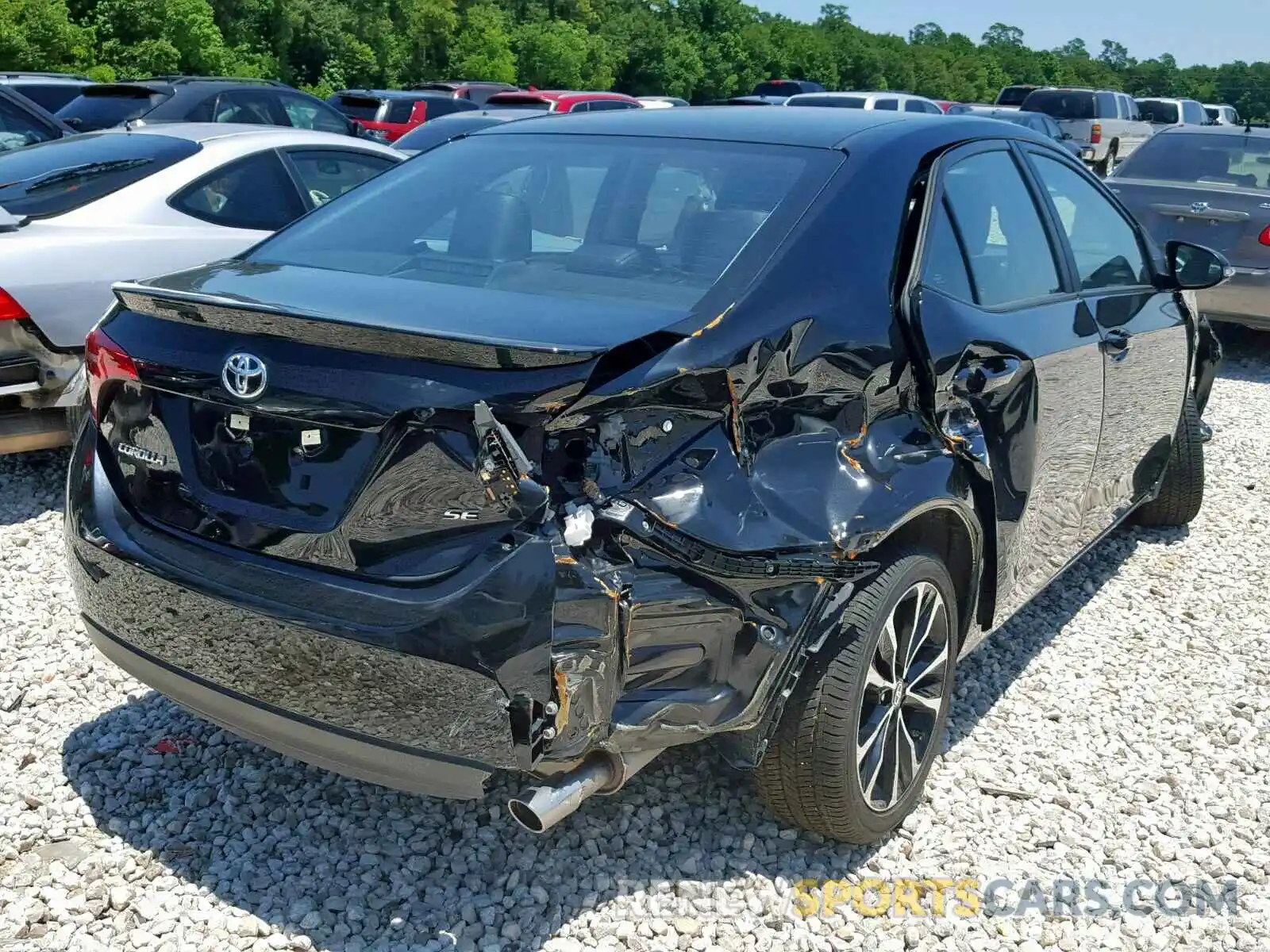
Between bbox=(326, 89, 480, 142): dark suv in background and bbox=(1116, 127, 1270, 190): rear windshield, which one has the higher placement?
bbox=(1116, 127, 1270, 190): rear windshield

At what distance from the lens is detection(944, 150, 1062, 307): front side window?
3.35 m

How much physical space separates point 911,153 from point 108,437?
211 centimetres

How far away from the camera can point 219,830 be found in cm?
305

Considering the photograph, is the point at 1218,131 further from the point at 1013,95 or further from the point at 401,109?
the point at 1013,95

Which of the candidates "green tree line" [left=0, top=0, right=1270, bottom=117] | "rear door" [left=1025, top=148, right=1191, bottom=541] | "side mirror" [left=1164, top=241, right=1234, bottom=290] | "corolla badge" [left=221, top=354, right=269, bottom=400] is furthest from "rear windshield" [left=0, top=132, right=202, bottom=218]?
"green tree line" [left=0, top=0, right=1270, bottom=117]

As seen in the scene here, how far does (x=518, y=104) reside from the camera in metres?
19.5

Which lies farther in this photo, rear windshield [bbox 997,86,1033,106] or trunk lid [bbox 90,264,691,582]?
rear windshield [bbox 997,86,1033,106]

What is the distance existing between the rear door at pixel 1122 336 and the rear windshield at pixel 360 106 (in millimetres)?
15157

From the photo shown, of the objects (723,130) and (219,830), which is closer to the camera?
(219,830)

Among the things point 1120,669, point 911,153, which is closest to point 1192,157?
point 1120,669

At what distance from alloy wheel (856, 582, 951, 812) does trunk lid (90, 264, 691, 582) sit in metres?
1.01

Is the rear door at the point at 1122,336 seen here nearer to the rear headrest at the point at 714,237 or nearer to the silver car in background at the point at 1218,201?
the rear headrest at the point at 714,237

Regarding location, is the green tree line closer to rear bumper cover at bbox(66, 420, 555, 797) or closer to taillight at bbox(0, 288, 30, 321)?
taillight at bbox(0, 288, 30, 321)

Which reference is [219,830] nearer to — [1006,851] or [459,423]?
[459,423]
